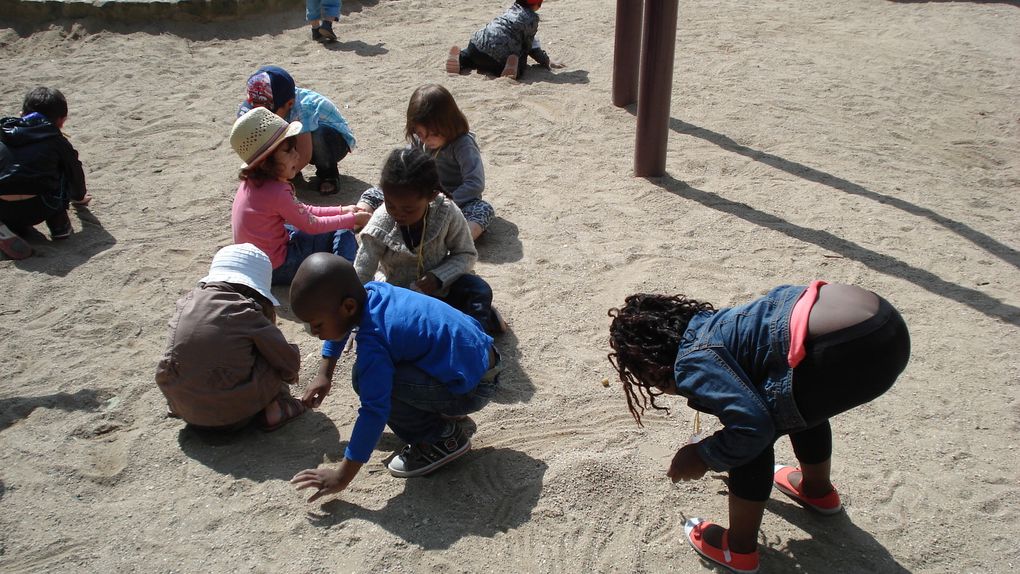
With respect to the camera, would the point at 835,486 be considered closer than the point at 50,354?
Yes

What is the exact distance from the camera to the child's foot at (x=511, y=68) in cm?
722

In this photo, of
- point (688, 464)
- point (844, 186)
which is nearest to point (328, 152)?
point (844, 186)

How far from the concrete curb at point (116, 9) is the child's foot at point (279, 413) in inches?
251

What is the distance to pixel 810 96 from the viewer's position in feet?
21.6

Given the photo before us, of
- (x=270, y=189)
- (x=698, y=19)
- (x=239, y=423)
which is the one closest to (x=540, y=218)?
(x=270, y=189)

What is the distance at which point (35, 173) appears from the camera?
478 cm

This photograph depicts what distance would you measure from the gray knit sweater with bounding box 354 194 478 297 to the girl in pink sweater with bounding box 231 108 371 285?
54 centimetres

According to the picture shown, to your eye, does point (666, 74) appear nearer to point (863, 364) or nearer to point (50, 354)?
point (863, 364)

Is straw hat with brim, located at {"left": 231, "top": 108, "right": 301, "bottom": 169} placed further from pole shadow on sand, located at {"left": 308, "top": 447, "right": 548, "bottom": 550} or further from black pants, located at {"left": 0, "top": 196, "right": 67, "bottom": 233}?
pole shadow on sand, located at {"left": 308, "top": 447, "right": 548, "bottom": 550}

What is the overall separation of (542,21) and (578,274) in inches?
205

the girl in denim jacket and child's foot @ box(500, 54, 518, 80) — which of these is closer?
the girl in denim jacket

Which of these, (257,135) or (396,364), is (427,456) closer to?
(396,364)

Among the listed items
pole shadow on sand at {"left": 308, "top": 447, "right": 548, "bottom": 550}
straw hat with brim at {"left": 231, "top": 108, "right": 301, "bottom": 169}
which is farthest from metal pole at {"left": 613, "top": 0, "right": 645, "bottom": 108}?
pole shadow on sand at {"left": 308, "top": 447, "right": 548, "bottom": 550}

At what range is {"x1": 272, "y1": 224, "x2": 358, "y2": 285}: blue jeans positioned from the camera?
442 centimetres
